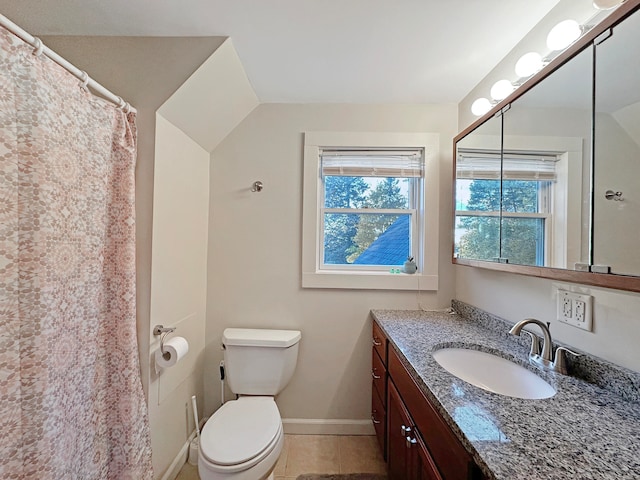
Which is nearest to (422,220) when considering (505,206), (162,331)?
(505,206)

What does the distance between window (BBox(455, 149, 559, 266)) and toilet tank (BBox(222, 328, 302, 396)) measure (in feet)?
4.05

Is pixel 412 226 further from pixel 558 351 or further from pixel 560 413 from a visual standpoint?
pixel 560 413

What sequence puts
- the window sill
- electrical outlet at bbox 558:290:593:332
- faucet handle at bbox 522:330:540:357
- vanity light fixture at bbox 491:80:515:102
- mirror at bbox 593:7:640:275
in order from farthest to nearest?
the window sill < vanity light fixture at bbox 491:80:515:102 < faucet handle at bbox 522:330:540:357 < electrical outlet at bbox 558:290:593:332 < mirror at bbox 593:7:640:275

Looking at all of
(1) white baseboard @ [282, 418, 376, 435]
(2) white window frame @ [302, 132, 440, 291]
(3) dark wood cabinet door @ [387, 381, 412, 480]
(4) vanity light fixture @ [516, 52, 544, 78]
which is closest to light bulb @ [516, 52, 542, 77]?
(4) vanity light fixture @ [516, 52, 544, 78]

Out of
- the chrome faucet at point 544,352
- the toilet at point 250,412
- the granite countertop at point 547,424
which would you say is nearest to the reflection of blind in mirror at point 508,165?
the chrome faucet at point 544,352

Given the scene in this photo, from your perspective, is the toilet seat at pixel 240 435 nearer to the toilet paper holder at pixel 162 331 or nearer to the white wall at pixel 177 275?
the white wall at pixel 177 275

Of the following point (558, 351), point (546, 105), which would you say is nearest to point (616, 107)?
point (546, 105)

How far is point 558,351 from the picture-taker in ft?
3.24

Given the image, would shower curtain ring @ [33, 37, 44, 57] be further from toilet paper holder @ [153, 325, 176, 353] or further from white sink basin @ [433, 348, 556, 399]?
white sink basin @ [433, 348, 556, 399]

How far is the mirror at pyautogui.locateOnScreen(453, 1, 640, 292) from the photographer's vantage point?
0.73m

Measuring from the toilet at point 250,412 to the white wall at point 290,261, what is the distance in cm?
18

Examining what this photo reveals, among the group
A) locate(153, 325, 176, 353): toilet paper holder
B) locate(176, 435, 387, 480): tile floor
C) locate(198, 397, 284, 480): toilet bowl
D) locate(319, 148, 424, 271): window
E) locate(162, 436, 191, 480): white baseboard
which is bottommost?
locate(176, 435, 387, 480): tile floor

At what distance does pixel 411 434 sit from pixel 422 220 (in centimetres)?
127

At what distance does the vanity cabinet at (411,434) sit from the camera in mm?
733
